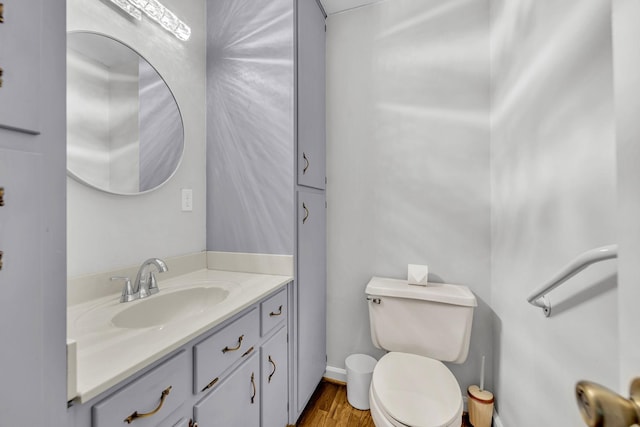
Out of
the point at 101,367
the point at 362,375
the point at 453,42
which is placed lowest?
the point at 362,375

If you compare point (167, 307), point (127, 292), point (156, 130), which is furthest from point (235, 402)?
point (156, 130)

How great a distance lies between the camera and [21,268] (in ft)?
Result: 1.41

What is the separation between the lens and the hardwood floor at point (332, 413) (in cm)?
149

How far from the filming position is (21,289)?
0.43 metres

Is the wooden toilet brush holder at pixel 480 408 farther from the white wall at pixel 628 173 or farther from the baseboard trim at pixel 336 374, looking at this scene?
the white wall at pixel 628 173

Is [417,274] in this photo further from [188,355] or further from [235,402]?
[188,355]

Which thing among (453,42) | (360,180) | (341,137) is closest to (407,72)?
(453,42)

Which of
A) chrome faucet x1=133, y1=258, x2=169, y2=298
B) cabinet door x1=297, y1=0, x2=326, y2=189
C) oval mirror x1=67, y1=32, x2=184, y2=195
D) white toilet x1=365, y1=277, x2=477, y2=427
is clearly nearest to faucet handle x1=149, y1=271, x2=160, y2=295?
chrome faucet x1=133, y1=258, x2=169, y2=298

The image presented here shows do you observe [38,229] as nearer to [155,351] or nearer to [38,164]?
[38,164]

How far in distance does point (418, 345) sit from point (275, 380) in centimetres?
77

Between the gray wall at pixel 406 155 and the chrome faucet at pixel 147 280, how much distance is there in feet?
3.51

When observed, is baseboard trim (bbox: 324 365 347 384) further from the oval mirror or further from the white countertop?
the oval mirror

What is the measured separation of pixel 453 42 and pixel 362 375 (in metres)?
2.07

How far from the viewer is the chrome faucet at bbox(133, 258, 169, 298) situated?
42.1 inches
